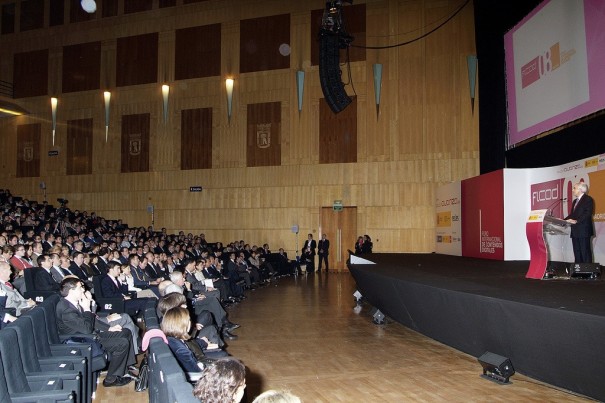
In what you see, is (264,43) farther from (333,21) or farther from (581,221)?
(581,221)

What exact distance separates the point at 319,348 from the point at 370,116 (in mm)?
11274

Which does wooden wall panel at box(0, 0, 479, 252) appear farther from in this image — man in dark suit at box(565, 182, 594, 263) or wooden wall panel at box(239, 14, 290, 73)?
man in dark suit at box(565, 182, 594, 263)

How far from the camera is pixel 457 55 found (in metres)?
15.4

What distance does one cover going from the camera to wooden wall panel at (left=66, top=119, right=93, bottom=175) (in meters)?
18.5

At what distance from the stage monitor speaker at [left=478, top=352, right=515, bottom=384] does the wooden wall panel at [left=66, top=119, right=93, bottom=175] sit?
17.1 metres

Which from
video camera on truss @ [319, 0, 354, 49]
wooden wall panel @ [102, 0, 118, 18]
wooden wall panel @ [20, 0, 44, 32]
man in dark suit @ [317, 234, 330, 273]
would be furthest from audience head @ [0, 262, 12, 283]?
wooden wall panel @ [20, 0, 44, 32]

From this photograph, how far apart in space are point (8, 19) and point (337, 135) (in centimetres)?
1397

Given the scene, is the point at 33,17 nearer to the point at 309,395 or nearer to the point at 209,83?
the point at 209,83

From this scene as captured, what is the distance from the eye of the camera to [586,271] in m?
5.95

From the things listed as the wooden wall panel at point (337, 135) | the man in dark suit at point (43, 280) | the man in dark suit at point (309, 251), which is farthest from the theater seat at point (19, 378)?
the wooden wall panel at point (337, 135)

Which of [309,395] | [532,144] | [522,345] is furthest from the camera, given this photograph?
[532,144]

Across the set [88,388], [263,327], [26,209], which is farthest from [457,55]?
[88,388]

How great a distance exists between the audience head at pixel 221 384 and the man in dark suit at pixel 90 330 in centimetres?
294

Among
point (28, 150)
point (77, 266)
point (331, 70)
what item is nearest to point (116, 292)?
point (77, 266)
